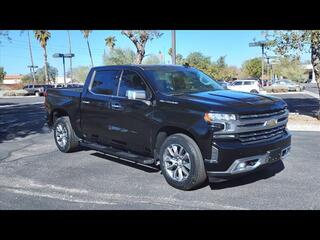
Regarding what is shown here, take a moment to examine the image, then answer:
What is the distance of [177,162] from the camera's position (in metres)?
5.85

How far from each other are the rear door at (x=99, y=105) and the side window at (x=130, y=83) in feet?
0.56

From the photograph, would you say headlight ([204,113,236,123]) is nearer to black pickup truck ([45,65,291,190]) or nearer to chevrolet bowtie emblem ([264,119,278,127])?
black pickup truck ([45,65,291,190])

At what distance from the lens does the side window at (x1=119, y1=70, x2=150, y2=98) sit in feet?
21.6

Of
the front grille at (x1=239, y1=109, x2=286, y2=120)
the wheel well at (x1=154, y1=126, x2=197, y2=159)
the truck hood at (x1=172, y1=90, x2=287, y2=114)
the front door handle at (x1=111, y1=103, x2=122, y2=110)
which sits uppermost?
the truck hood at (x1=172, y1=90, x2=287, y2=114)

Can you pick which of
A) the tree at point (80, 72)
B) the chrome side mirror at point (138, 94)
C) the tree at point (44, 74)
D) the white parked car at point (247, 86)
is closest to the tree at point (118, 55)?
the white parked car at point (247, 86)

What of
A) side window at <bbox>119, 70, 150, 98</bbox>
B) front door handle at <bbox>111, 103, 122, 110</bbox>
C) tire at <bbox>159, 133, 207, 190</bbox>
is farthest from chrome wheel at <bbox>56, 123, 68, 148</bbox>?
tire at <bbox>159, 133, 207, 190</bbox>

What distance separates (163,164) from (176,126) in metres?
0.70

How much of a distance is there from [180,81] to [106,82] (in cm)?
157

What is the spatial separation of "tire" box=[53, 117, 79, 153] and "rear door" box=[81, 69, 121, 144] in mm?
602

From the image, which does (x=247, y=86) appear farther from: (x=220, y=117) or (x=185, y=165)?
(x=220, y=117)

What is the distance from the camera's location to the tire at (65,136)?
27.7 feet
